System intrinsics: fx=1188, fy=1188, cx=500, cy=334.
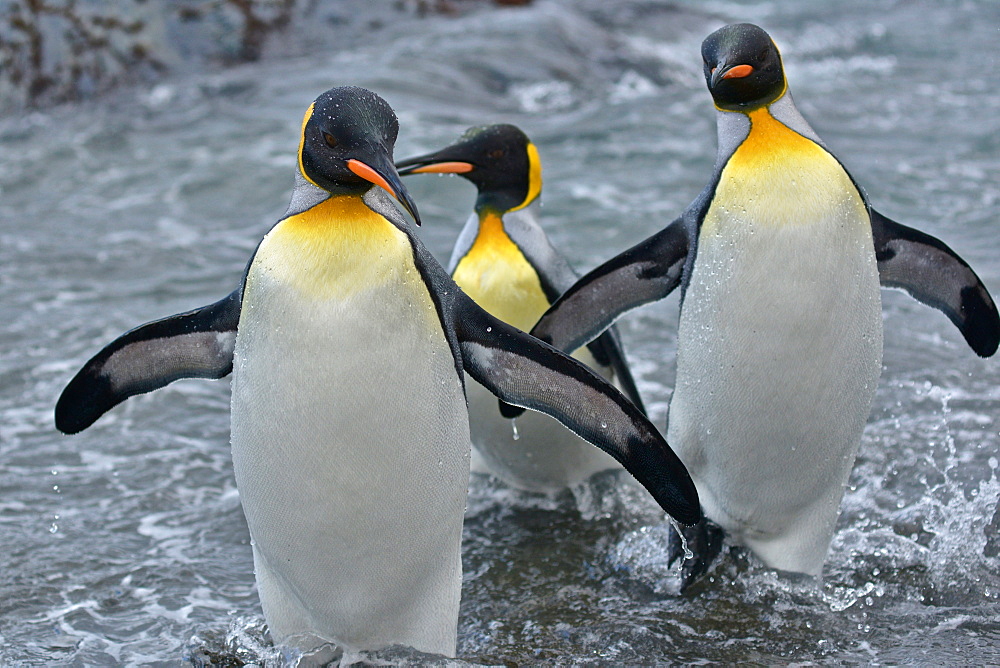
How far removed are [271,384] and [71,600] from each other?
150cm

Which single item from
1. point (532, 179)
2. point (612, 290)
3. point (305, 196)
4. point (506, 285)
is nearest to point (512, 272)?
point (506, 285)

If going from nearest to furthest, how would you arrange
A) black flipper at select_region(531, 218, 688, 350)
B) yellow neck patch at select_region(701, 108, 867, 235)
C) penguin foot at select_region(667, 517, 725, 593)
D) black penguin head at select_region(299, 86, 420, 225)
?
black penguin head at select_region(299, 86, 420, 225) → yellow neck patch at select_region(701, 108, 867, 235) → black flipper at select_region(531, 218, 688, 350) → penguin foot at select_region(667, 517, 725, 593)

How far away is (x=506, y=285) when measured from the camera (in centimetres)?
415

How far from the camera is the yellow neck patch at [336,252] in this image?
2787 mm

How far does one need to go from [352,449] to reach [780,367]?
51.8 inches

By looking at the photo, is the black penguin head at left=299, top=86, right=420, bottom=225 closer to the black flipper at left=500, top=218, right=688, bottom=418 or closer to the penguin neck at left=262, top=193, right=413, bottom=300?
the penguin neck at left=262, top=193, right=413, bottom=300

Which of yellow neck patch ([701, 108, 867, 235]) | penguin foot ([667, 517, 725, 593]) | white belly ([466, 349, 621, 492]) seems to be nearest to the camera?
yellow neck patch ([701, 108, 867, 235])

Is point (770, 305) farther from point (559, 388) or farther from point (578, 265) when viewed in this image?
point (578, 265)

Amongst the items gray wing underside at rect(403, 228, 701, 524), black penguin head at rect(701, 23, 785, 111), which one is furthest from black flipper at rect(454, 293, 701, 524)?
black penguin head at rect(701, 23, 785, 111)

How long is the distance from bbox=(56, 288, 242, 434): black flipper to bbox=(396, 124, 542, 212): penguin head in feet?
4.55

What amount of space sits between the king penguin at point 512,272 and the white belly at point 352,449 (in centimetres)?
117

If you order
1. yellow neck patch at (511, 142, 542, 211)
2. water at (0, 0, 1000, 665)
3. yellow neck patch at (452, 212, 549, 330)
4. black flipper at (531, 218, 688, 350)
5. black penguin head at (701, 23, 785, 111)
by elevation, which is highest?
black penguin head at (701, 23, 785, 111)

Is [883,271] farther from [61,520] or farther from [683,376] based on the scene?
[61,520]

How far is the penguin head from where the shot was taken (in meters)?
4.29
